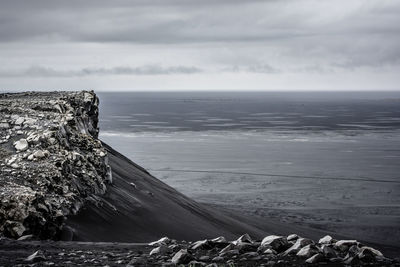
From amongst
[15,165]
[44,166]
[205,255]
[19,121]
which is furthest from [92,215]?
[205,255]

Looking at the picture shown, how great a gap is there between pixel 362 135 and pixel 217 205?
60.9 m

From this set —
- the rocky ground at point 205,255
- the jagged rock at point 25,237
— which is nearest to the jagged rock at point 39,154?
the jagged rock at point 25,237

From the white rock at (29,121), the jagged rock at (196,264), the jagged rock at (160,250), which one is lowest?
the jagged rock at (160,250)

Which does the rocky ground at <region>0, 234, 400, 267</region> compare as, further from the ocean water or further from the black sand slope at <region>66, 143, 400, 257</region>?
the ocean water

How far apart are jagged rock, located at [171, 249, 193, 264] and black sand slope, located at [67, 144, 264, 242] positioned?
8.03 m

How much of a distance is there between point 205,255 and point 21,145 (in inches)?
470

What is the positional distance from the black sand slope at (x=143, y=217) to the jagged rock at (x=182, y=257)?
8034 mm

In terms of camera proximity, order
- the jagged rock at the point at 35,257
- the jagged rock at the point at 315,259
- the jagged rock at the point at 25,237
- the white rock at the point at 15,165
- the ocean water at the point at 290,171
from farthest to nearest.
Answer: the ocean water at the point at 290,171, the white rock at the point at 15,165, the jagged rock at the point at 25,237, the jagged rock at the point at 35,257, the jagged rock at the point at 315,259

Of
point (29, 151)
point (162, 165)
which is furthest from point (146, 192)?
point (162, 165)

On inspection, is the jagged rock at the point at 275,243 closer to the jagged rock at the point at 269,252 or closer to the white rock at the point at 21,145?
the jagged rock at the point at 269,252

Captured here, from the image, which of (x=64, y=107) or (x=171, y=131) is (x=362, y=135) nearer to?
(x=171, y=131)

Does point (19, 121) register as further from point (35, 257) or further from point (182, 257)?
point (182, 257)

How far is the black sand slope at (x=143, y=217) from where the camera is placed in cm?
2239

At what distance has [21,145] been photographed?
75.9 feet
